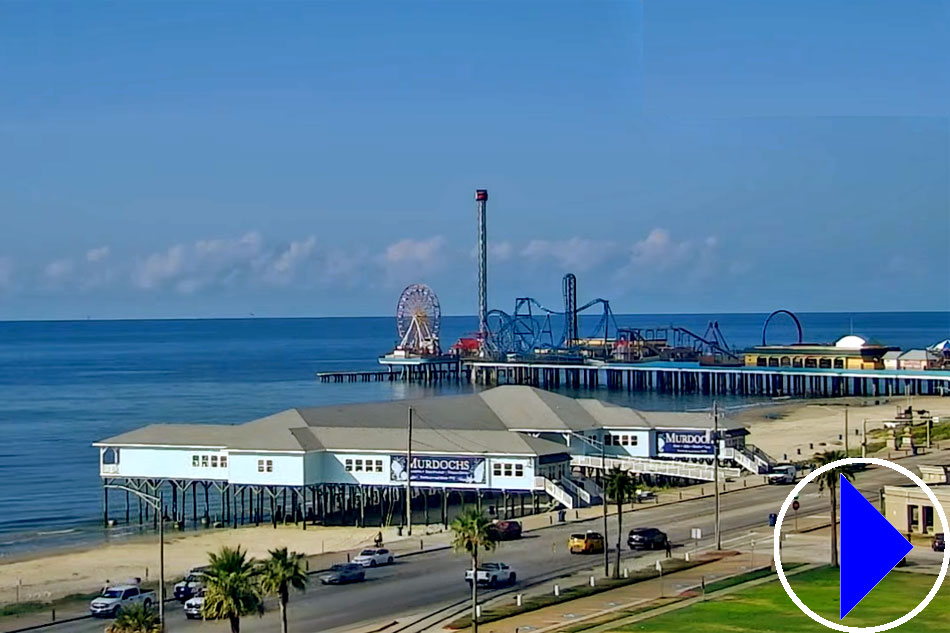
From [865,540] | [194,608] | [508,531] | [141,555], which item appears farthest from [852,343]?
[865,540]

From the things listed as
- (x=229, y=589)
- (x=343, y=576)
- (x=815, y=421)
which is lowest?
(x=815, y=421)

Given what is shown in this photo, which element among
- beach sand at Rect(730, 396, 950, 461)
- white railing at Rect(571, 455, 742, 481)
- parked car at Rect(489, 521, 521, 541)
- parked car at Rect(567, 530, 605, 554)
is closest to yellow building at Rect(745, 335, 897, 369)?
beach sand at Rect(730, 396, 950, 461)

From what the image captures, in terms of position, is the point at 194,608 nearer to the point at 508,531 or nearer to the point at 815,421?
the point at 508,531

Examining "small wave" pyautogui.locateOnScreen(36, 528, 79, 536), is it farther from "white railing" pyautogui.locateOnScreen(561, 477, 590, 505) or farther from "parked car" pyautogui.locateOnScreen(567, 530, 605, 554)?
"parked car" pyautogui.locateOnScreen(567, 530, 605, 554)

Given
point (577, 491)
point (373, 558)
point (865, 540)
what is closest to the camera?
point (865, 540)

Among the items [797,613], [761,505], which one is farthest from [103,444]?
[797,613]
